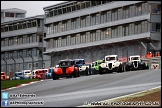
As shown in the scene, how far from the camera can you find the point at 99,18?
276ft

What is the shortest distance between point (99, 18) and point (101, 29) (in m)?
2.27

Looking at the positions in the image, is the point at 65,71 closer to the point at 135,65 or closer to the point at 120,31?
the point at 135,65

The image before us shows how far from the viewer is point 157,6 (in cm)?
7288

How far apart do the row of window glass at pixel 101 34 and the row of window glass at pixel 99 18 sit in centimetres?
138

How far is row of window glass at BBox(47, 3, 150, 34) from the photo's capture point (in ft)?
247

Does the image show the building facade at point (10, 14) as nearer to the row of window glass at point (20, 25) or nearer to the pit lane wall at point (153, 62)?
the row of window glass at point (20, 25)

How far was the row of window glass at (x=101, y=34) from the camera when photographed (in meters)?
74.3

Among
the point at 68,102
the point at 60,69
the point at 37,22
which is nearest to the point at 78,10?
the point at 37,22

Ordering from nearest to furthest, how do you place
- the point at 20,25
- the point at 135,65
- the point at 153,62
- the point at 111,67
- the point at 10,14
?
the point at 111,67 → the point at 135,65 → the point at 153,62 → the point at 20,25 → the point at 10,14

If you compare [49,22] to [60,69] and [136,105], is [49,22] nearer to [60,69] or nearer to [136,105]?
[60,69]

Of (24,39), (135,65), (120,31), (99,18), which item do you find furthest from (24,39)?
(135,65)

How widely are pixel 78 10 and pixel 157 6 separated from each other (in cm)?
1948

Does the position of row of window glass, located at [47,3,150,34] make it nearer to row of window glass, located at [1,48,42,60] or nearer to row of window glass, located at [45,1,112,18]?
row of window glass, located at [45,1,112,18]

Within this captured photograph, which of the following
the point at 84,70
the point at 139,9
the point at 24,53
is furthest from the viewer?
the point at 24,53
